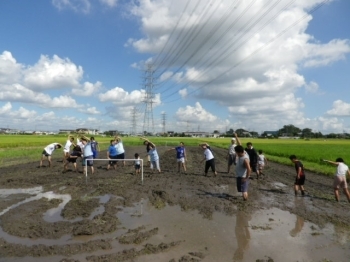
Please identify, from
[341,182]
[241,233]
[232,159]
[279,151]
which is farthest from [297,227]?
[279,151]

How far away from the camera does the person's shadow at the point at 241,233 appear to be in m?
5.88

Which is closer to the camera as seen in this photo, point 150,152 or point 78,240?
point 78,240

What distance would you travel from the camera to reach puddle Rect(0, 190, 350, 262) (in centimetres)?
580

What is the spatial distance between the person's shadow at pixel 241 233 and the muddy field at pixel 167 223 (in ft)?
0.06

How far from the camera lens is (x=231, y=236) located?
6.85 m

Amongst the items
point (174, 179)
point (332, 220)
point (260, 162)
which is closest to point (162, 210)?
point (332, 220)

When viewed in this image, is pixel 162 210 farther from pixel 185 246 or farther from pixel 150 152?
pixel 150 152

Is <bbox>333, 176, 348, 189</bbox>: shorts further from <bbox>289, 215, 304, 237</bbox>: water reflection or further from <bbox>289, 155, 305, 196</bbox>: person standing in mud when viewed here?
<bbox>289, 215, 304, 237</bbox>: water reflection

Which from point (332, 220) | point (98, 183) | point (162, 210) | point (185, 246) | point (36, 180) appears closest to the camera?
point (185, 246)

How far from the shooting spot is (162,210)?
359 inches

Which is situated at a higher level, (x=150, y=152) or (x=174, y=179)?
(x=150, y=152)

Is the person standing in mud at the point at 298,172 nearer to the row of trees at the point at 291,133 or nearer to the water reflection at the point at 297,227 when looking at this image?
the water reflection at the point at 297,227

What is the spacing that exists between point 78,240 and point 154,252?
1686 millimetres

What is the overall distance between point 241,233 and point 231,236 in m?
0.34
